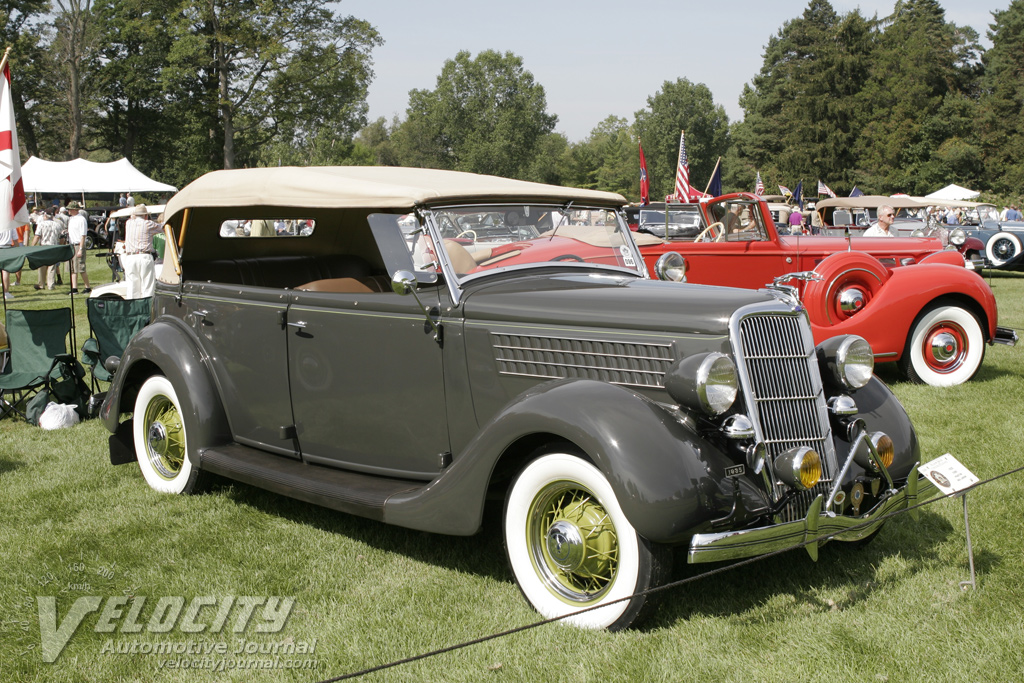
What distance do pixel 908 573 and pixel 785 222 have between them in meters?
20.4

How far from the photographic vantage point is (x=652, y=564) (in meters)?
3.16

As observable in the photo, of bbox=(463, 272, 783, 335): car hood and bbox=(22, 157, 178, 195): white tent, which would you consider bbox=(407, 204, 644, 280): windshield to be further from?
bbox=(22, 157, 178, 195): white tent

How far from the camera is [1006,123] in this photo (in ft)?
164

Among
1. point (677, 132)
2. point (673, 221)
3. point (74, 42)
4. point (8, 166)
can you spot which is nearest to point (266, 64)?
point (74, 42)

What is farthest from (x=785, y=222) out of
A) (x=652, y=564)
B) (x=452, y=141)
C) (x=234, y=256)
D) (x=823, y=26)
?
(x=452, y=141)

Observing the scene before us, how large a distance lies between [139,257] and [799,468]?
1165cm

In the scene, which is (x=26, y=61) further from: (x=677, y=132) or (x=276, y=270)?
(x=677, y=132)

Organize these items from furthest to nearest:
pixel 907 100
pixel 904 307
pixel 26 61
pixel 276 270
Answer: pixel 907 100 < pixel 26 61 < pixel 904 307 < pixel 276 270

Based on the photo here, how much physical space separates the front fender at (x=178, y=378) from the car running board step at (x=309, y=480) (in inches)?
5.7

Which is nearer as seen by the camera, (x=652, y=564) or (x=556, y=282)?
(x=652, y=564)

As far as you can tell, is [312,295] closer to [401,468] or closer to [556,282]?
[401,468]

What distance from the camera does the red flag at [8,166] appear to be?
777 centimetres

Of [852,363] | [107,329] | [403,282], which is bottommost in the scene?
[107,329]

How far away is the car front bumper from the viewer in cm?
302
